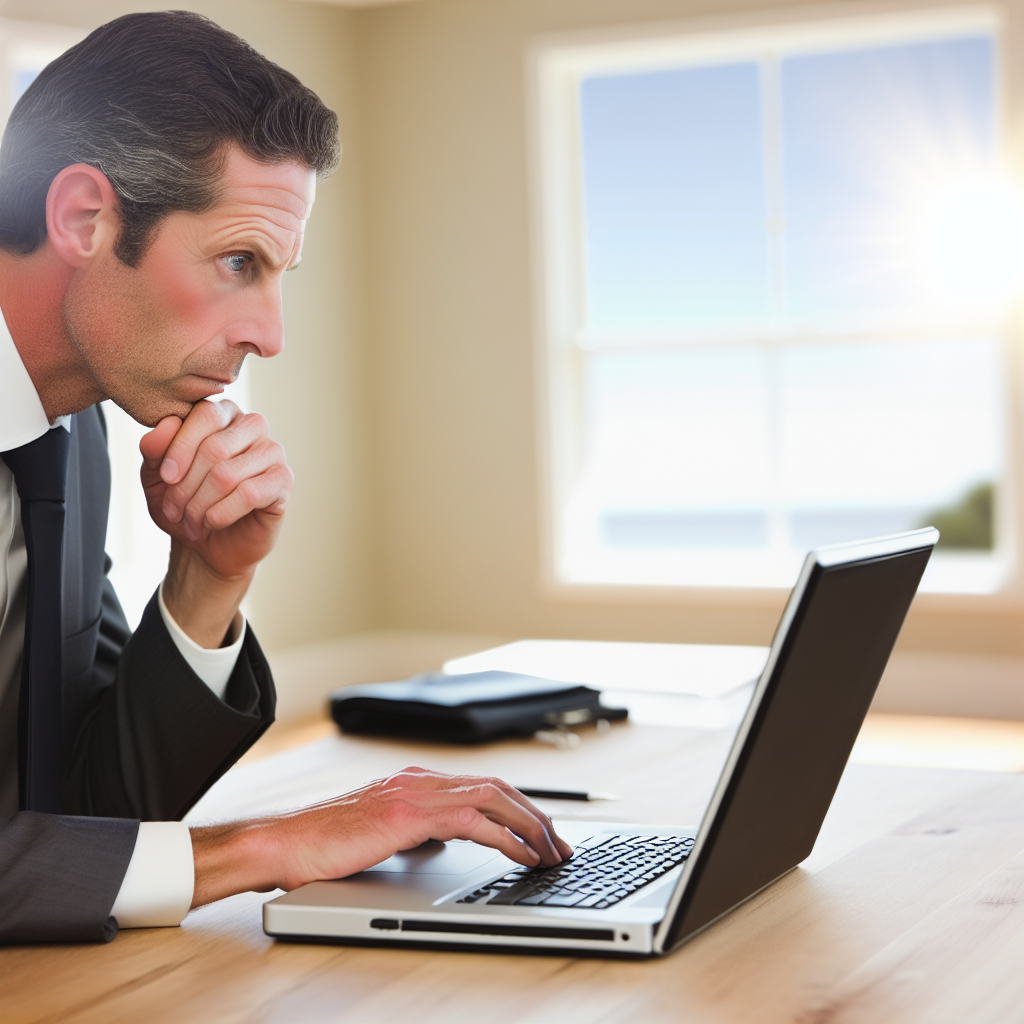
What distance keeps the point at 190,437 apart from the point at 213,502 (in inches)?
2.7

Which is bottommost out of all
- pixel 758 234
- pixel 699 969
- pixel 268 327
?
pixel 699 969

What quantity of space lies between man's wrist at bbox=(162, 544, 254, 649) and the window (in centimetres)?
375

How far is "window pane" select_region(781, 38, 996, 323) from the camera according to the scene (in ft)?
16.8

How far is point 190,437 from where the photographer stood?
1.43m

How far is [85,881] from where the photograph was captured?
3.45ft

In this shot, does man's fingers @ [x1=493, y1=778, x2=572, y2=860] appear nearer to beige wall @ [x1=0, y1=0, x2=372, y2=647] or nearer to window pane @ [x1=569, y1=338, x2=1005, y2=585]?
window pane @ [x1=569, y1=338, x2=1005, y2=585]

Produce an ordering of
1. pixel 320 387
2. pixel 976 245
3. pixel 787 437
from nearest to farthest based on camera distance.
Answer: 1. pixel 976 245
2. pixel 320 387
3. pixel 787 437

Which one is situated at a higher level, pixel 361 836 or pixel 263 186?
pixel 263 186

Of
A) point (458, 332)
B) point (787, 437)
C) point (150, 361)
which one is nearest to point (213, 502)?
point (150, 361)

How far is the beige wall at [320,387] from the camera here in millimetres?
5285

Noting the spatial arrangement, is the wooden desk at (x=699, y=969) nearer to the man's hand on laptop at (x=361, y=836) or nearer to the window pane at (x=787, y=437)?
the man's hand on laptop at (x=361, y=836)

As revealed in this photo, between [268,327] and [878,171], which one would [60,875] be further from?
[878,171]

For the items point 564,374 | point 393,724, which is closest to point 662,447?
point 564,374

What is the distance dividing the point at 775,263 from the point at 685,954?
14.5ft
